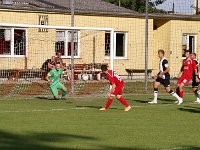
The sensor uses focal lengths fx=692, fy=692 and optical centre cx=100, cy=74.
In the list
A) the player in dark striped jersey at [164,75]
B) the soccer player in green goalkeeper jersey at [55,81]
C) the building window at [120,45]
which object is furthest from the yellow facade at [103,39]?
the player in dark striped jersey at [164,75]

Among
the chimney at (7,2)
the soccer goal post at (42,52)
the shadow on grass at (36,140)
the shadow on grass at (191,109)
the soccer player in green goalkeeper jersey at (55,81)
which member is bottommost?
the shadow on grass at (36,140)

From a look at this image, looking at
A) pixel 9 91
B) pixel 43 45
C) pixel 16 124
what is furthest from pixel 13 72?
pixel 16 124

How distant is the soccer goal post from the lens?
1192 inches

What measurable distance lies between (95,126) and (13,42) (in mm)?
19337

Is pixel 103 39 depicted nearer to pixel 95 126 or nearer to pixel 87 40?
pixel 87 40

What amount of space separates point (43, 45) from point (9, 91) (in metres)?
7.42

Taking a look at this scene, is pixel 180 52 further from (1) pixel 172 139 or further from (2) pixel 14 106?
(1) pixel 172 139

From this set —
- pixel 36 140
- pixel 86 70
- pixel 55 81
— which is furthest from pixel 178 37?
pixel 36 140

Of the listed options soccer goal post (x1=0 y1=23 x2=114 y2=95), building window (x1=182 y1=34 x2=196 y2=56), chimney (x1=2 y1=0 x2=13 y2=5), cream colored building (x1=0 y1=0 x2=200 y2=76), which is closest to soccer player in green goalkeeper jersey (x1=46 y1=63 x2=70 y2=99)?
soccer goal post (x1=0 y1=23 x2=114 y2=95)

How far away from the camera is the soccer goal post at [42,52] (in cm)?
3027

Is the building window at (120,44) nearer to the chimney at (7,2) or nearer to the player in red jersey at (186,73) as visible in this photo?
the chimney at (7,2)

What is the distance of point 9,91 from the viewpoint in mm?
28938

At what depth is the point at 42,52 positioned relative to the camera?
117 feet

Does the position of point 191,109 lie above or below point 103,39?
below
